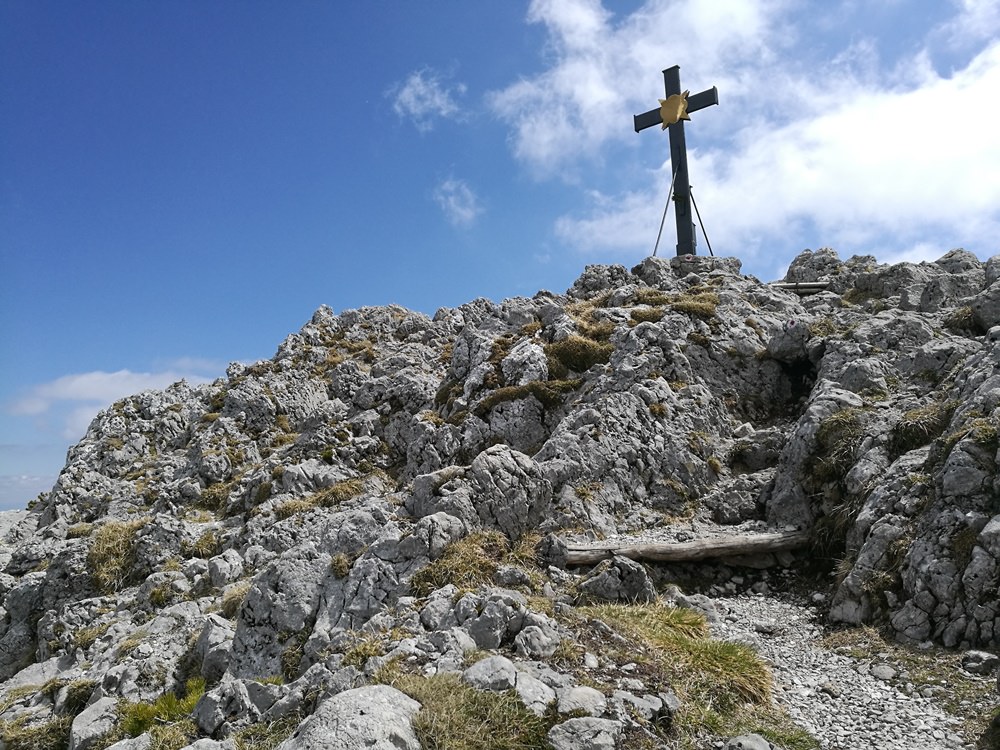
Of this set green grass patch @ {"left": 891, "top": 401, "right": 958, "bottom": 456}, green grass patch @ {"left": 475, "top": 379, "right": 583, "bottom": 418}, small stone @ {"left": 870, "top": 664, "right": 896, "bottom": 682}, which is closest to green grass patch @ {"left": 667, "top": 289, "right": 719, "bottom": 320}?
green grass patch @ {"left": 475, "top": 379, "right": 583, "bottom": 418}

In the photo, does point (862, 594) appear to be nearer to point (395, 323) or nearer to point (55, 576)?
point (55, 576)

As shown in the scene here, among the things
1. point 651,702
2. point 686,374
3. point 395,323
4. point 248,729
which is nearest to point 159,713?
point 248,729

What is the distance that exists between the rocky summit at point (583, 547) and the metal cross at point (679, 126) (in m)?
2.77

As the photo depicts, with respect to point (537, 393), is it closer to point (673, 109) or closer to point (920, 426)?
point (920, 426)

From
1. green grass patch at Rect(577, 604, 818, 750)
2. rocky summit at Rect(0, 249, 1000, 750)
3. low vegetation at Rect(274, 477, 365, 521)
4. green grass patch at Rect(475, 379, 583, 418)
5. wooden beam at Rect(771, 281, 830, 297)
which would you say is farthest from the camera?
wooden beam at Rect(771, 281, 830, 297)

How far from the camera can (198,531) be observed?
2403 centimetres

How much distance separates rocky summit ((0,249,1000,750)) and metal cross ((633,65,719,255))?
2774mm

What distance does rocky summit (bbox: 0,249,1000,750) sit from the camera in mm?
8781

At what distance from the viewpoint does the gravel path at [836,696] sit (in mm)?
8266

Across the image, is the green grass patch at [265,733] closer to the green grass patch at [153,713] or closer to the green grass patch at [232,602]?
the green grass patch at [153,713]

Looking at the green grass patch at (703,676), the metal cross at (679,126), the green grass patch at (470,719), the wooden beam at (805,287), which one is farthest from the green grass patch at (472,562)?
the metal cross at (679,126)

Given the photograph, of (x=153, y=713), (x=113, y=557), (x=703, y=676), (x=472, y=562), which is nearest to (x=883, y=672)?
(x=703, y=676)

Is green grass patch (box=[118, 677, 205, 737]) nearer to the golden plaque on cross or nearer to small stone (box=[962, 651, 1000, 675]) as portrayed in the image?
small stone (box=[962, 651, 1000, 675])

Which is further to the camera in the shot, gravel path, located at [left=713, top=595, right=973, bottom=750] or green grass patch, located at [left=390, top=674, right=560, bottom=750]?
gravel path, located at [left=713, top=595, right=973, bottom=750]
